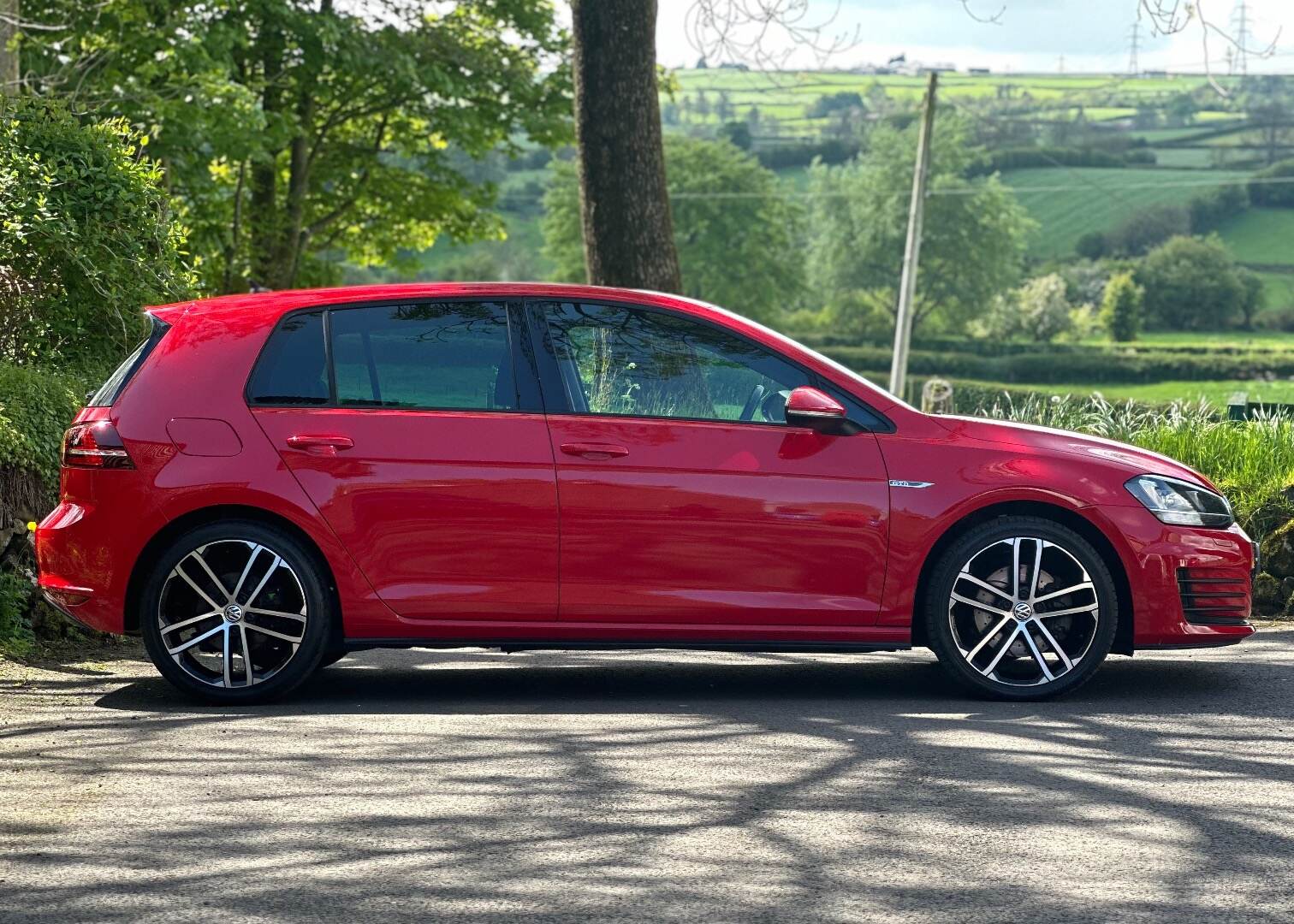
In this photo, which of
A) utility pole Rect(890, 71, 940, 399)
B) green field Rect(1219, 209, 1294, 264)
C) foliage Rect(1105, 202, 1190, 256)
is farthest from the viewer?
→ foliage Rect(1105, 202, 1190, 256)

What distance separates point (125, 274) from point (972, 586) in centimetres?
579

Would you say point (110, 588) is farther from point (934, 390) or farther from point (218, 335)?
point (934, 390)

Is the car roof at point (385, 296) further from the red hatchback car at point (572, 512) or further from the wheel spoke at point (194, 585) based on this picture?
the wheel spoke at point (194, 585)

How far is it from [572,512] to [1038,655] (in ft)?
6.45

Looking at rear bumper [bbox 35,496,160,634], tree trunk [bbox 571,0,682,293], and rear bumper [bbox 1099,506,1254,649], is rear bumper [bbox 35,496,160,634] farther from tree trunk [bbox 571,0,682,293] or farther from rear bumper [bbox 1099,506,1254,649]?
tree trunk [bbox 571,0,682,293]

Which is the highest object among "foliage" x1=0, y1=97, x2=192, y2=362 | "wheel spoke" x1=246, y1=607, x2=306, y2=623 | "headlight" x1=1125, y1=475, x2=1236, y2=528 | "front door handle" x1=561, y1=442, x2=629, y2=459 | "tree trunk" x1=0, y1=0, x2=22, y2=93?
"tree trunk" x1=0, y1=0, x2=22, y2=93

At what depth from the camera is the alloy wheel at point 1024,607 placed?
7.18m

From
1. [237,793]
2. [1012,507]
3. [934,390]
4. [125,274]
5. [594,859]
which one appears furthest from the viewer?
[934,390]

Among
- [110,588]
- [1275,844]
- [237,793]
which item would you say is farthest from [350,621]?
[1275,844]

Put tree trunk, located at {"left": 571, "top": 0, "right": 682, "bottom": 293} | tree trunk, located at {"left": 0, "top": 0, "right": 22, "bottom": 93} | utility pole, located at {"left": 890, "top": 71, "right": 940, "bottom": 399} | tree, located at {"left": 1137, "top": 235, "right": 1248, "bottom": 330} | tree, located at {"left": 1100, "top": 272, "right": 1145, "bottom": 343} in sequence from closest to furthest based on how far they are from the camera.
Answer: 1. tree trunk, located at {"left": 571, "top": 0, "right": 682, "bottom": 293}
2. tree trunk, located at {"left": 0, "top": 0, "right": 22, "bottom": 93}
3. utility pole, located at {"left": 890, "top": 71, "right": 940, "bottom": 399}
4. tree, located at {"left": 1137, "top": 235, "right": 1248, "bottom": 330}
5. tree, located at {"left": 1100, "top": 272, "right": 1145, "bottom": 343}

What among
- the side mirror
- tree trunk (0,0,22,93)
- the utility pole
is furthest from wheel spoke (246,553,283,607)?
the utility pole

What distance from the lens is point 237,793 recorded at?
559 cm

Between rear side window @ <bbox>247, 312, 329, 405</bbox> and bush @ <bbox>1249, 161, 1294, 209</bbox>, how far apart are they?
11790 centimetres

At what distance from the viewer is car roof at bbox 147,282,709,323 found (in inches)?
289
